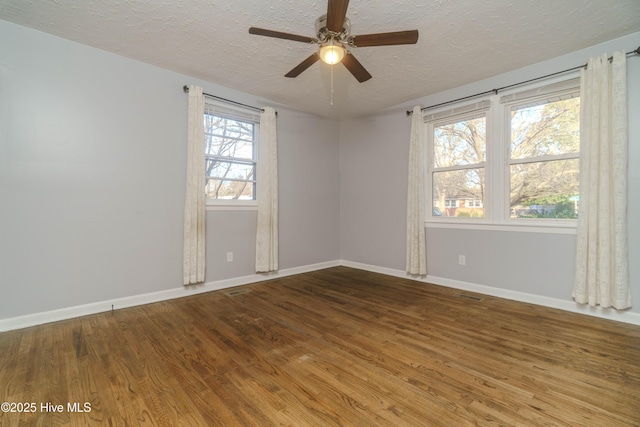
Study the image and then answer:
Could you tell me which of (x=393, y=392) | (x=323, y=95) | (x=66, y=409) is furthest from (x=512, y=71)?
(x=66, y=409)

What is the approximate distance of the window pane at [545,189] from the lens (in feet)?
9.53

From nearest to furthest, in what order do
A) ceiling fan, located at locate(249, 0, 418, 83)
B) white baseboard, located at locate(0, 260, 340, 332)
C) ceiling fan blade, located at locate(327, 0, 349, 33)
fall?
1. ceiling fan blade, located at locate(327, 0, 349, 33)
2. ceiling fan, located at locate(249, 0, 418, 83)
3. white baseboard, located at locate(0, 260, 340, 332)

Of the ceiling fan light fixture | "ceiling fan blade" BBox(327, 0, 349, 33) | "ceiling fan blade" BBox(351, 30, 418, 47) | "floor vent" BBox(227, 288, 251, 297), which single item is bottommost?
"floor vent" BBox(227, 288, 251, 297)

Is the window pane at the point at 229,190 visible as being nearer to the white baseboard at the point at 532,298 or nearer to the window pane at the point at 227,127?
the window pane at the point at 227,127

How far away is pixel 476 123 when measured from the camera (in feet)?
11.8

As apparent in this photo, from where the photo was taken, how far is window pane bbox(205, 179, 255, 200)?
12.0 ft

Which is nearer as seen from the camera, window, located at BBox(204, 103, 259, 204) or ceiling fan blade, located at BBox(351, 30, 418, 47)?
ceiling fan blade, located at BBox(351, 30, 418, 47)

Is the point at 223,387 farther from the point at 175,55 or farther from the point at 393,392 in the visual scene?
the point at 175,55

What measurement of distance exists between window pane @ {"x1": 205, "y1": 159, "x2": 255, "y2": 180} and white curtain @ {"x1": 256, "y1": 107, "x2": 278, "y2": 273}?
14 centimetres

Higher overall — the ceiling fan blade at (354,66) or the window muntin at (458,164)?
the ceiling fan blade at (354,66)

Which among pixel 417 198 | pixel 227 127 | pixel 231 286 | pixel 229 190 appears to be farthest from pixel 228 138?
pixel 417 198

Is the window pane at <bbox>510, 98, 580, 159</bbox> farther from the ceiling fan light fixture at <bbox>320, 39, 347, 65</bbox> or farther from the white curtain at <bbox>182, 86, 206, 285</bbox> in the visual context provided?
the white curtain at <bbox>182, 86, 206, 285</bbox>

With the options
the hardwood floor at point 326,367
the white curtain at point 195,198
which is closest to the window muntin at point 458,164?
the hardwood floor at point 326,367

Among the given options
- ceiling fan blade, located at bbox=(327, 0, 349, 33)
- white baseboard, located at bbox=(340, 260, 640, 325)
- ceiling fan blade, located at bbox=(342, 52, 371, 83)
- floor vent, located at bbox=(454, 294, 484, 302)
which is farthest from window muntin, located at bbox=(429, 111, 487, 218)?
ceiling fan blade, located at bbox=(327, 0, 349, 33)
